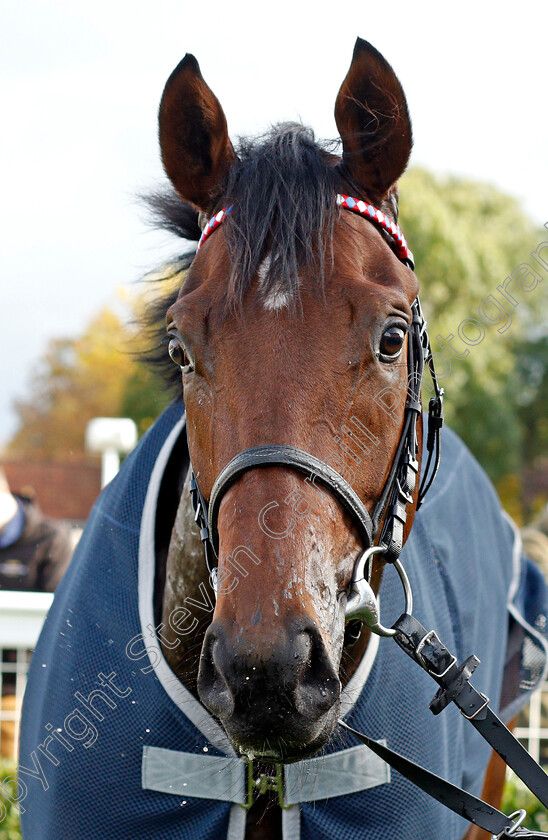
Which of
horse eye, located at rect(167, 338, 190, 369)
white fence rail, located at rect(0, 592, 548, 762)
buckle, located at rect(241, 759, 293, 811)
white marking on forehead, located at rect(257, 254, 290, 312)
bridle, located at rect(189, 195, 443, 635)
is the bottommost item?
white fence rail, located at rect(0, 592, 548, 762)

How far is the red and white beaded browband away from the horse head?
0.09 ft

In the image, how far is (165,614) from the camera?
2355 millimetres

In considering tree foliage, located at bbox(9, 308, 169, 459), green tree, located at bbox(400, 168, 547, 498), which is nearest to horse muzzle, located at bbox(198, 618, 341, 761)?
green tree, located at bbox(400, 168, 547, 498)

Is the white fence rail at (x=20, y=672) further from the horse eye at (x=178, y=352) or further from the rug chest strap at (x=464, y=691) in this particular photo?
the rug chest strap at (x=464, y=691)

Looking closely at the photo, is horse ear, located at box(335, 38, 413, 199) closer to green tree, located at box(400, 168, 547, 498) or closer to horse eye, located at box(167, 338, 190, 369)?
horse eye, located at box(167, 338, 190, 369)

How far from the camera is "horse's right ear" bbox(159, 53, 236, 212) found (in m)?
2.24

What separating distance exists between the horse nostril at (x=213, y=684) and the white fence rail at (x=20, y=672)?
2909 mm

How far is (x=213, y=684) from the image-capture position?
165cm

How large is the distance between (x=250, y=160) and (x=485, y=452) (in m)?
25.5

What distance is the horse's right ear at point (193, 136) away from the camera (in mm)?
2242

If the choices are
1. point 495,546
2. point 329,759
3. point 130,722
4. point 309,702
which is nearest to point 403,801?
point 329,759

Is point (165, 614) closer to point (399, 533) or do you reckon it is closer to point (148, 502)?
point (148, 502)

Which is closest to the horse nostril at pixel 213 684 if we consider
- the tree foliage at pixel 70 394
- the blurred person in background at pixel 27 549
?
the blurred person in background at pixel 27 549

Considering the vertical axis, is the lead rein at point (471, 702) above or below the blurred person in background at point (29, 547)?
above
